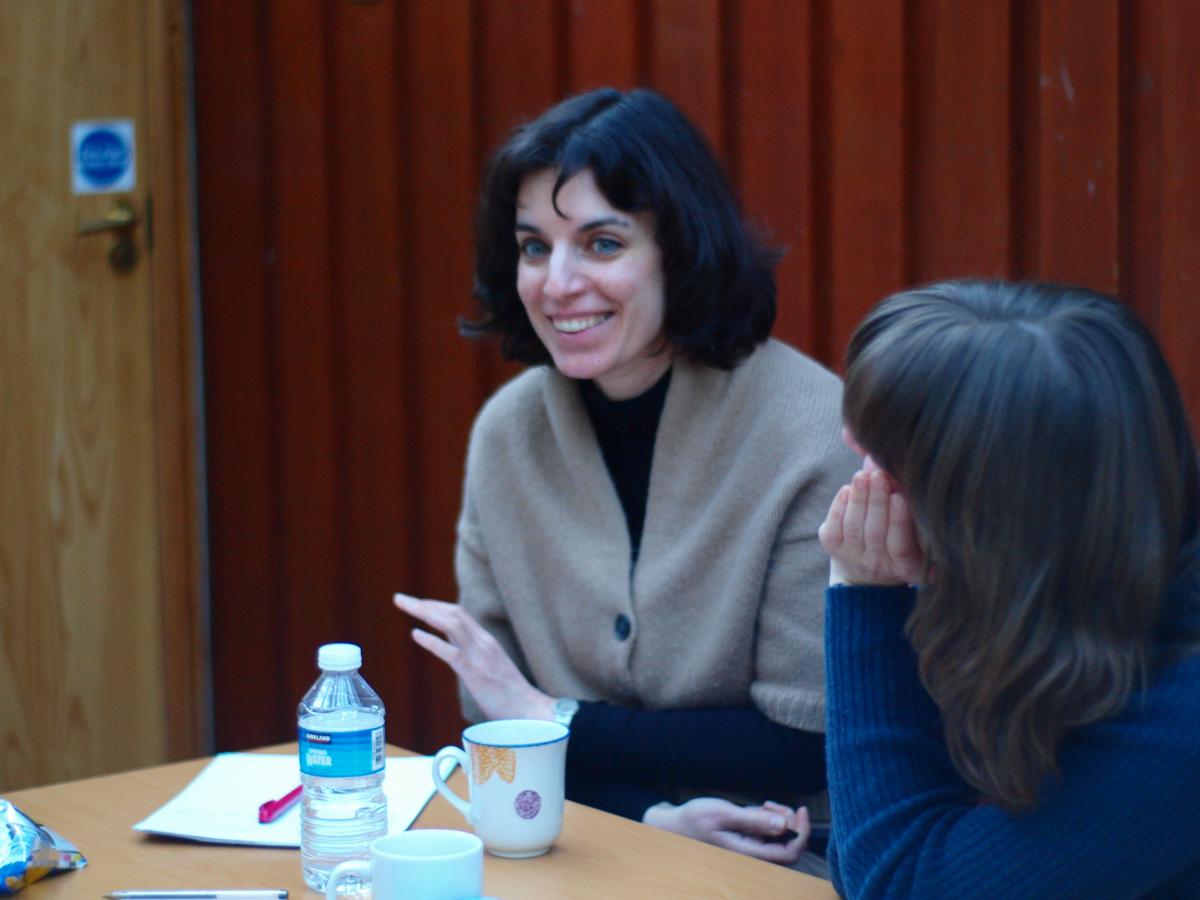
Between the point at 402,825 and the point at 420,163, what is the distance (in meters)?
1.97

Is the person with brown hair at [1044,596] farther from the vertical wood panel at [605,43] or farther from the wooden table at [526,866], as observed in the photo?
the vertical wood panel at [605,43]

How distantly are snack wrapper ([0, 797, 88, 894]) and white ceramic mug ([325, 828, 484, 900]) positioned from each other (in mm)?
313

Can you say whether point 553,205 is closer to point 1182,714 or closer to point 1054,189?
point 1054,189

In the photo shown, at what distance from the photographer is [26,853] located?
1208mm

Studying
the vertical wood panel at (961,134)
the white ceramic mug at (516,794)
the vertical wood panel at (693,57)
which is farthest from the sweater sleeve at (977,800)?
the vertical wood panel at (693,57)

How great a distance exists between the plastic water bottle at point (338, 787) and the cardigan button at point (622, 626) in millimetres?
650

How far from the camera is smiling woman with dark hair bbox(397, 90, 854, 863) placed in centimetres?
183

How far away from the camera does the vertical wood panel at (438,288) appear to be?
9.95 feet

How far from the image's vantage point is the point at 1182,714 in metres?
1.02

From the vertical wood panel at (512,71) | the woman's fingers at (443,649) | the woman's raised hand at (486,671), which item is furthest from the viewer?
the vertical wood panel at (512,71)

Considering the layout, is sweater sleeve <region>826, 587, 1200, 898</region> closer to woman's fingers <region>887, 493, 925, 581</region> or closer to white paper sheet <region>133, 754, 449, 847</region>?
woman's fingers <region>887, 493, 925, 581</region>

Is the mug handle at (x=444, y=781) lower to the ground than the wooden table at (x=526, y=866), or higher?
higher

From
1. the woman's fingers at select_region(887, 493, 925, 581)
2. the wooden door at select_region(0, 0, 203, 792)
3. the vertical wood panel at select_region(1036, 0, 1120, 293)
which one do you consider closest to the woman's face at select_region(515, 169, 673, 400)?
the vertical wood panel at select_region(1036, 0, 1120, 293)

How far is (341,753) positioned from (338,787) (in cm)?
5
